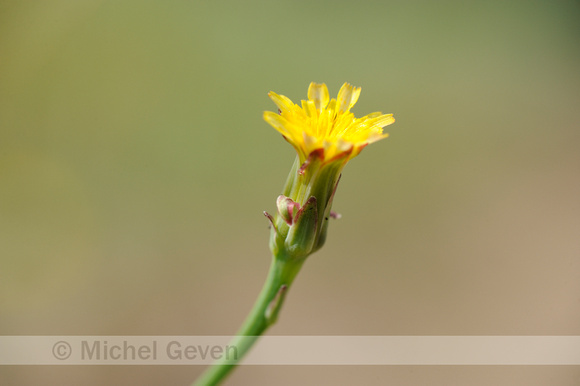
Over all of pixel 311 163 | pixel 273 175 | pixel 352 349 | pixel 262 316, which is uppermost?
pixel 273 175

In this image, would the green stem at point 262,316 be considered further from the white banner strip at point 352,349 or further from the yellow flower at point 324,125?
the white banner strip at point 352,349

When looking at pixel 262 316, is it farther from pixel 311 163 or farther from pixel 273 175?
pixel 273 175

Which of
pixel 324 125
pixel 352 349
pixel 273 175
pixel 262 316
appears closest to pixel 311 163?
pixel 324 125

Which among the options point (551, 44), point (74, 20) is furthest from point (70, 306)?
point (551, 44)

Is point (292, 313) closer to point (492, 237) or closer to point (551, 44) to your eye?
point (492, 237)

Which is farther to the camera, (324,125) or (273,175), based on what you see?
(273,175)

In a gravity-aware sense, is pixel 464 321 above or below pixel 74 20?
below
